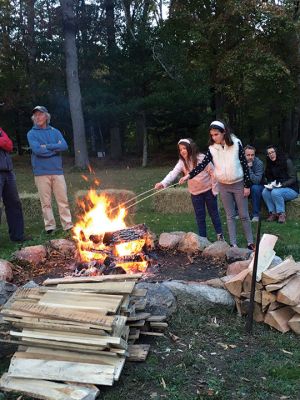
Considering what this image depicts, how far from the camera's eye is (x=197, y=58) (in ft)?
68.1

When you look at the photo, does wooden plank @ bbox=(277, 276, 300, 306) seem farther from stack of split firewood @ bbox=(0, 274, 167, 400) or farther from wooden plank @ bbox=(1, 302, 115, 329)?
wooden plank @ bbox=(1, 302, 115, 329)

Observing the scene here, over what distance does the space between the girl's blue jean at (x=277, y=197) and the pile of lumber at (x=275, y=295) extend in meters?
4.00

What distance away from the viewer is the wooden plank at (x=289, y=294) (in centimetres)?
370

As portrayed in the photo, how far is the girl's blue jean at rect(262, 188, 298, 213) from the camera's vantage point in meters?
7.95

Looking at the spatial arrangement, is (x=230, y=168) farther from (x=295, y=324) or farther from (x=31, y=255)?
(x=31, y=255)

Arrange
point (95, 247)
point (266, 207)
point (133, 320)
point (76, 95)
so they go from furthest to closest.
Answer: point (76, 95) < point (266, 207) < point (95, 247) < point (133, 320)

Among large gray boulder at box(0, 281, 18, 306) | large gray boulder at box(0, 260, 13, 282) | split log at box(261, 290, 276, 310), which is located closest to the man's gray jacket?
split log at box(261, 290, 276, 310)

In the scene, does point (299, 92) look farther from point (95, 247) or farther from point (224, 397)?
point (224, 397)

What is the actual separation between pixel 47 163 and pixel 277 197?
3.99 meters

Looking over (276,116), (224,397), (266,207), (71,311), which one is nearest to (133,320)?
(71,311)

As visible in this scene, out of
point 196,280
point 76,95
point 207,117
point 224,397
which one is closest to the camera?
point 224,397

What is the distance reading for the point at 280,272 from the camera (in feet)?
12.9

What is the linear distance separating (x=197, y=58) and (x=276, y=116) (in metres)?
6.06

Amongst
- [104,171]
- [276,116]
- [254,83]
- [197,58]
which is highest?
[197,58]
